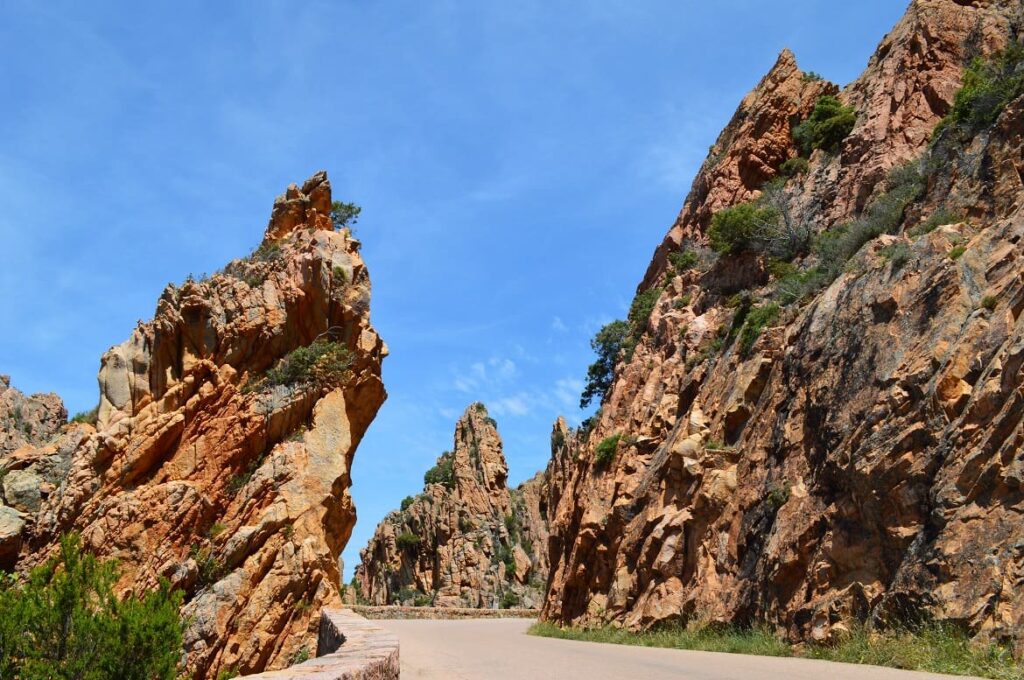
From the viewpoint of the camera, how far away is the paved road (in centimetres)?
979

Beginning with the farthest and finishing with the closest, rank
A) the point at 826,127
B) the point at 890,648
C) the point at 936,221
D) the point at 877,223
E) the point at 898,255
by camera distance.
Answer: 1. the point at 826,127
2. the point at 877,223
3. the point at 936,221
4. the point at 898,255
5. the point at 890,648

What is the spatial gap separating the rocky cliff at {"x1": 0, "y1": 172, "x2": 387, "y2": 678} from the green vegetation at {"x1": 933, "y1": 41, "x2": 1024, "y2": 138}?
65.0 ft

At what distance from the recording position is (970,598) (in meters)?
9.77

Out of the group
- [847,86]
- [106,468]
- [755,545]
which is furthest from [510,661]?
[847,86]

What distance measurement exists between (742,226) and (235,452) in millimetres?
20267

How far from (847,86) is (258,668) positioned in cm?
3391

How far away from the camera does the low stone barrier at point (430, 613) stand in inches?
1495

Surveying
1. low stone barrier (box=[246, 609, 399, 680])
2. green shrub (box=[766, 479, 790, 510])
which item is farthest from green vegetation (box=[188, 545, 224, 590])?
green shrub (box=[766, 479, 790, 510])

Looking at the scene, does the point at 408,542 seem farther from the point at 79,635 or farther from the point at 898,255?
the point at 79,635

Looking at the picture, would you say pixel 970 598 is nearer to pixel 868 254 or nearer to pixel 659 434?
pixel 868 254

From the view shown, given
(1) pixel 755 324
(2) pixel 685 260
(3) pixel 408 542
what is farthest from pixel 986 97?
(3) pixel 408 542

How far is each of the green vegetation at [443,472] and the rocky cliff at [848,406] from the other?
3194 centimetres

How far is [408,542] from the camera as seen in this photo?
6116 cm

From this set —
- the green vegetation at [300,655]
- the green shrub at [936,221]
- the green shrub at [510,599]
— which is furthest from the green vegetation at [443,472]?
the green shrub at [936,221]
